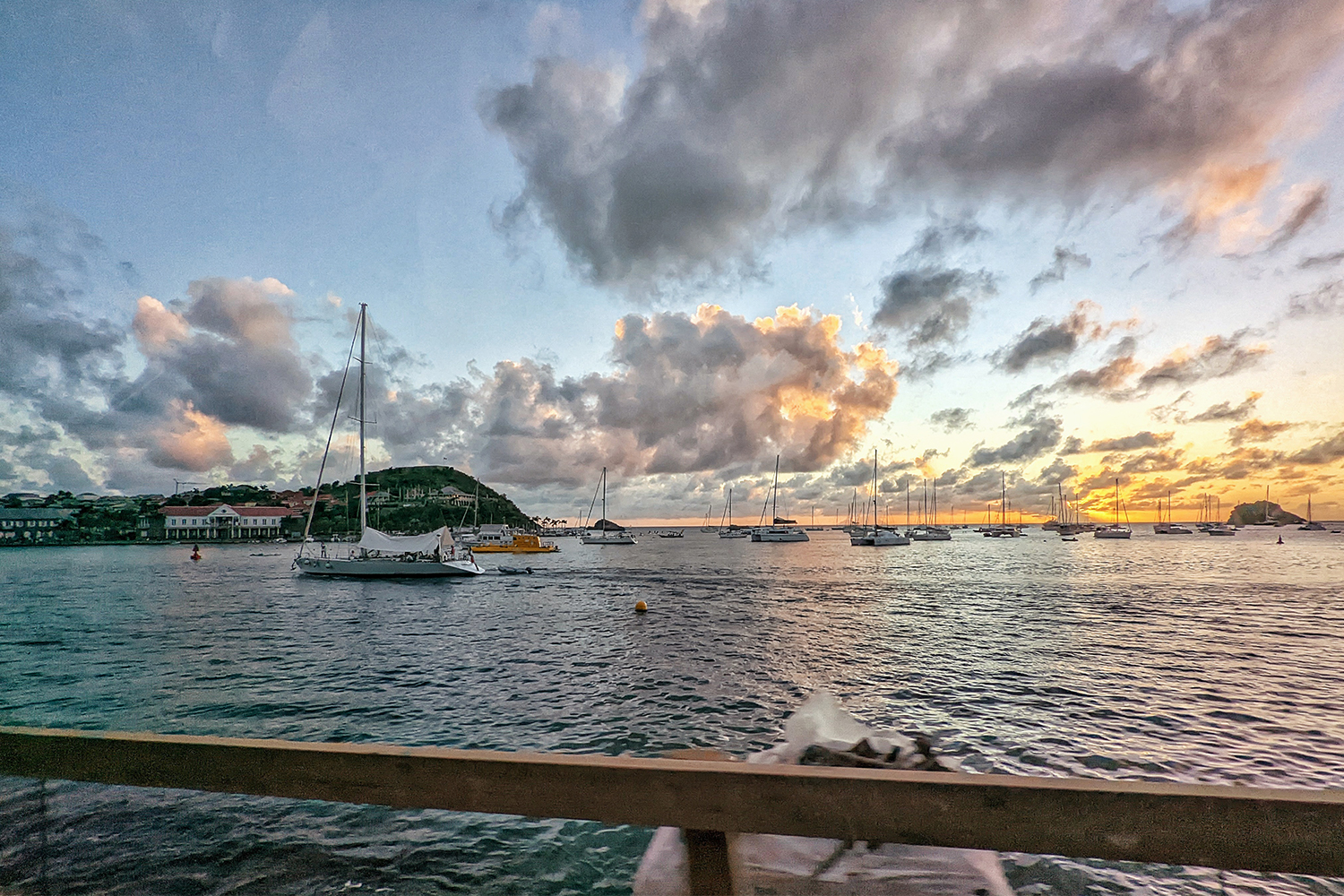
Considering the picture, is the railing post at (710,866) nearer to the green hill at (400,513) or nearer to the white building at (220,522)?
the green hill at (400,513)

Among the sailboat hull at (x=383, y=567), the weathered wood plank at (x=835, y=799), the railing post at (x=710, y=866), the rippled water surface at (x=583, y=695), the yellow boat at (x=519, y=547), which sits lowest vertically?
the yellow boat at (x=519, y=547)

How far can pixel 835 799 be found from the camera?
71.0 inches

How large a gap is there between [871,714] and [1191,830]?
1011 cm

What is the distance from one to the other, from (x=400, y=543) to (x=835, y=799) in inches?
1878

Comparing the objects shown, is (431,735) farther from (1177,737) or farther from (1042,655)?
(1042,655)

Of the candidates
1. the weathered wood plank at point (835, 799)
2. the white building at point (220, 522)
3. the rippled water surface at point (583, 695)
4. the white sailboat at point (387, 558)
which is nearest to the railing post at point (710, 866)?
the weathered wood plank at point (835, 799)

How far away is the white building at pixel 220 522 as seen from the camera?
14112 cm

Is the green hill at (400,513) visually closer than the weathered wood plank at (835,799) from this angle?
No

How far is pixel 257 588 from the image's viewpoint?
39812mm

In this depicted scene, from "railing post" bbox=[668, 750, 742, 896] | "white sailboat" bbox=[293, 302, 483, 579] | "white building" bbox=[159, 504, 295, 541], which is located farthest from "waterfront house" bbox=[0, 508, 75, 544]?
"railing post" bbox=[668, 750, 742, 896]

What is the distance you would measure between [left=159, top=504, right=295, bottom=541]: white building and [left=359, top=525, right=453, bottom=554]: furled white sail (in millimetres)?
130003

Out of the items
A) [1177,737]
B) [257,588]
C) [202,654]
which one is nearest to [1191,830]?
[1177,737]

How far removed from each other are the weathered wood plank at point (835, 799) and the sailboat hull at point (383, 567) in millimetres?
45191

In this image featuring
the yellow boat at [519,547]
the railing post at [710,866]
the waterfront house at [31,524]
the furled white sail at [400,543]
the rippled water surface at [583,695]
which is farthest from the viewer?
the waterfront house at [31,524]
